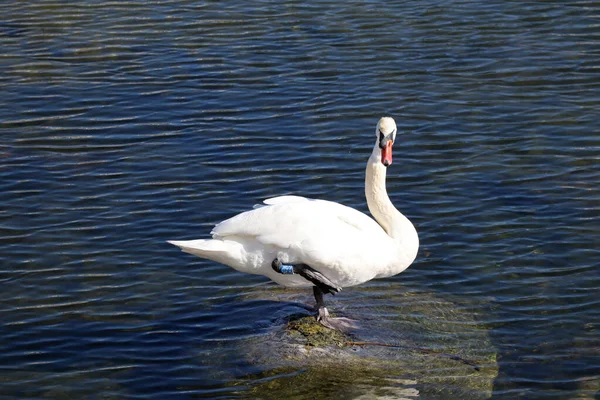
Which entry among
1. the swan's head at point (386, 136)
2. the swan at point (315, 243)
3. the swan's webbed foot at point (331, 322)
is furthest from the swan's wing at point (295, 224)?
the swan's webbed foot at point (331, 322)

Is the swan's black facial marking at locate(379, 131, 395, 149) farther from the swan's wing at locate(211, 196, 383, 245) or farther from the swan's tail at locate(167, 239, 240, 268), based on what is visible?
the swan's tail at locate(167, 239, 240, 268)

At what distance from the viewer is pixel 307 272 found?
27.9 feet

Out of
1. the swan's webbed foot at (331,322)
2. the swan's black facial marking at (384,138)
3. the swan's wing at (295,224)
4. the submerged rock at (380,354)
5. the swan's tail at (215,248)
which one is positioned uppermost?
the swan's black facial marking at (384,138)

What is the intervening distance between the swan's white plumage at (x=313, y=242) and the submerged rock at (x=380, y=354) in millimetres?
470

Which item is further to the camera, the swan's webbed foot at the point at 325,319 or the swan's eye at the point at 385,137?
the swan's webbed foot at the point at 325,319

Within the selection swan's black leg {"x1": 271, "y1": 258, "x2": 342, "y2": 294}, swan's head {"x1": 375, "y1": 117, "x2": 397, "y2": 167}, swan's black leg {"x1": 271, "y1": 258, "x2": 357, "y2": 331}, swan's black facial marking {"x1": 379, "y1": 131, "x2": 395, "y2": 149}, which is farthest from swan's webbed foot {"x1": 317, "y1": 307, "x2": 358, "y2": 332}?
swan's black facial marking {"x1": 379, "y1": 131, "x2": 395, "y2": 149}

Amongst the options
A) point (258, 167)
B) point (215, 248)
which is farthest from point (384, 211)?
point (258, 167)

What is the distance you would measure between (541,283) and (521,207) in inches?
54.7

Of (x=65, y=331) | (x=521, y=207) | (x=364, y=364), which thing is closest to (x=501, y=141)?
(x=521, y=207)

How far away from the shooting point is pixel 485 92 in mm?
13375

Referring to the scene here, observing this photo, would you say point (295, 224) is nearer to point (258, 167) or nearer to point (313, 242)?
point (313, 242)

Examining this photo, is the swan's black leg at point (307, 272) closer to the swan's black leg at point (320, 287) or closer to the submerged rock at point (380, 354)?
the swan's black leg at point (320, 287)

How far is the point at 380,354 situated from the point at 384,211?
1178 mm

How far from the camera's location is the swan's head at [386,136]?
28.1 ft
